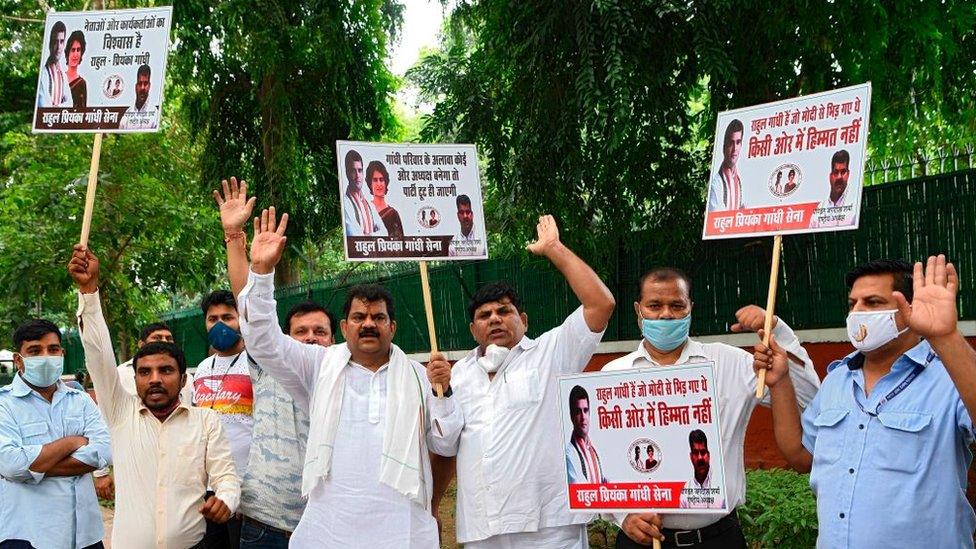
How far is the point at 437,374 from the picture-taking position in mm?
4801

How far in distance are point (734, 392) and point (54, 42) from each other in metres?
4.48

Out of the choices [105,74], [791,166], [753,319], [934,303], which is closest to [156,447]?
[105,74]

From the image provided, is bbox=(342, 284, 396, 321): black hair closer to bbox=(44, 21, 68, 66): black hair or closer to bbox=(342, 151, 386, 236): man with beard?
bbox=(342, 151, 386, 236): man with beard

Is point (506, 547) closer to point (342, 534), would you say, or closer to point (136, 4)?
point (342, 534)

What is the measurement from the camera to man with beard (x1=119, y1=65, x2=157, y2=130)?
246 inches

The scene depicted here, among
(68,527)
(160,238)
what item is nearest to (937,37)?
(68,527)

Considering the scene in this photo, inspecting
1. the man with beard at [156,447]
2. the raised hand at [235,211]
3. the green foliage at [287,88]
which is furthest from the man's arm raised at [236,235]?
the green foliage at [287,88]

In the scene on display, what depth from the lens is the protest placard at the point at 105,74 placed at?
247 inches

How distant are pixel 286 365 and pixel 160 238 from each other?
33.8 feet

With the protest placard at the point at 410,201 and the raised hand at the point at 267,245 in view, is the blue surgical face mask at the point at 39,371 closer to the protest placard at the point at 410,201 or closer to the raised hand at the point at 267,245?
the raised hand at the point at 267,245

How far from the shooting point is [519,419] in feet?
16.1

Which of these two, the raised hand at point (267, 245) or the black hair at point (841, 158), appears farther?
the raised hand at point (267, 245)

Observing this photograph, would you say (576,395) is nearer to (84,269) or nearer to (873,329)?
(873,329)

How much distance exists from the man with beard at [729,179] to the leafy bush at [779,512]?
2.54m
